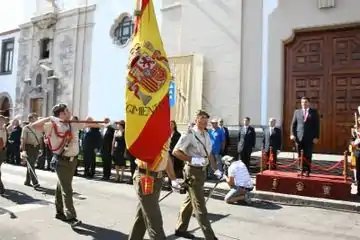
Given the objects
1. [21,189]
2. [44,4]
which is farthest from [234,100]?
[44,4]

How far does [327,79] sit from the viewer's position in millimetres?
13297

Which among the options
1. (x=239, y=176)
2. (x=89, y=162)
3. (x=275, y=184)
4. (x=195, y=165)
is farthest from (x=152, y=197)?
(x=89, y=162)

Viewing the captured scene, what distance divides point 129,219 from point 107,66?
13.0 metres

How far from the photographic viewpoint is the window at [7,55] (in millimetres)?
24750

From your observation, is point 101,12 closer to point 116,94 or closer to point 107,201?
point 116,94

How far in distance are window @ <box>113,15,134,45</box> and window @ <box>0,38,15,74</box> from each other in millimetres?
8747

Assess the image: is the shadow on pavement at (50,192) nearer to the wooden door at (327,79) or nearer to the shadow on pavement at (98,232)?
the shadow on pavement at (98,232)

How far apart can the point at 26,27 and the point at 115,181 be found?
49.7ft

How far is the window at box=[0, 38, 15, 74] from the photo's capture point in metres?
24.8

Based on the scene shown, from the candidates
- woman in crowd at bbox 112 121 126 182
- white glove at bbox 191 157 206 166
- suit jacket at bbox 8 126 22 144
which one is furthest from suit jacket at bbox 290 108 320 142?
suit jacket at bbox 8 126 22 144

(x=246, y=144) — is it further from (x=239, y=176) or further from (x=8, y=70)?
(x=8, y=70)

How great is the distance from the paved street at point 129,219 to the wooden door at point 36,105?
41.0 ft

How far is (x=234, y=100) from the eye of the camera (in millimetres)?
14648

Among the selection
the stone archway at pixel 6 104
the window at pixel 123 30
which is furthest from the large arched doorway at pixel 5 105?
the window at pixel 123 30
